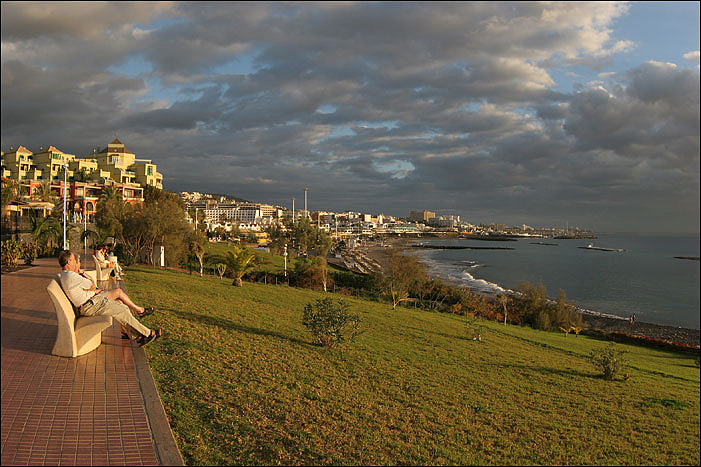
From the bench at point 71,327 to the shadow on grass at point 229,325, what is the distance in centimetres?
357

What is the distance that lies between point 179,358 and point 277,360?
166 cm

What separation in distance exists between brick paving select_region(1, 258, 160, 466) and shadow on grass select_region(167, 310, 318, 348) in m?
2.65

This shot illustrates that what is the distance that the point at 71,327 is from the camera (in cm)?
572

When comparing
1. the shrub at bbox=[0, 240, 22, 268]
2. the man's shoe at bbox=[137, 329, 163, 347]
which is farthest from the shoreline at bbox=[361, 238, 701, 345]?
the shrub at bbox=[0, 240, 22, 268]

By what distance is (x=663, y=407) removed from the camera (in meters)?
9.34

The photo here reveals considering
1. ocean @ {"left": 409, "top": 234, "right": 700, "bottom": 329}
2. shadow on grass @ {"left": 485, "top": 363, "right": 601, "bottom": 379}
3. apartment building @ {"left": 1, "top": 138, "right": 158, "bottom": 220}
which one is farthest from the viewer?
apartment building @ {"left": 1, "top": 138, "right": 158, "bottom": 220}

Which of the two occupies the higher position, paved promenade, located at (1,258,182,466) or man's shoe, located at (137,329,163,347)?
man's shoe, located at (137,329,163,347)

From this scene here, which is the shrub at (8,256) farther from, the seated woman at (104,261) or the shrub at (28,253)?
the seated woman at (104,261)

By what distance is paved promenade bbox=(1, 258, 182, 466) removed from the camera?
3602 millimetres

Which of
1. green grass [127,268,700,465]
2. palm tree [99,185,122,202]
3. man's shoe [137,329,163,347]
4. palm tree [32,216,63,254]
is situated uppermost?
palm tree [99,185,122,202]

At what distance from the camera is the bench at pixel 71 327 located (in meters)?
5.64

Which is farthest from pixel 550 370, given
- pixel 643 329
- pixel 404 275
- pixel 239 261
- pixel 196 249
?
pixel 643 329

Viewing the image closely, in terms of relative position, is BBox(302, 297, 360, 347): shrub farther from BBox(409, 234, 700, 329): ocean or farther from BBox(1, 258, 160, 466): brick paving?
BBox(409, 234, 700, 329): ocean

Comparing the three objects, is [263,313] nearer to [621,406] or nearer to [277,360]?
[277,360]
